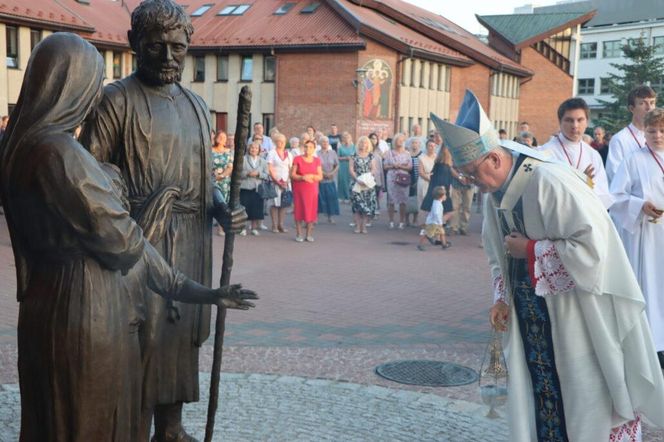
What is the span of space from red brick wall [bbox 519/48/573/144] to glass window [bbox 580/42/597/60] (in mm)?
28028

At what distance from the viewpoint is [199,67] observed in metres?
41.0

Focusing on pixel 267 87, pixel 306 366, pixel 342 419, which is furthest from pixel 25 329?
pixel 267 87

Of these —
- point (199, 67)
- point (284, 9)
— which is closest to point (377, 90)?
point (284, 9)

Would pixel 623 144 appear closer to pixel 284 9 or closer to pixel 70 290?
pixel 70 290

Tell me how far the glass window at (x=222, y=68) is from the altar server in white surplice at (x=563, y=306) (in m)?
36.8

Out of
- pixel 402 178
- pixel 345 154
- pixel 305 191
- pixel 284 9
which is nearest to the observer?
pixel 305 191

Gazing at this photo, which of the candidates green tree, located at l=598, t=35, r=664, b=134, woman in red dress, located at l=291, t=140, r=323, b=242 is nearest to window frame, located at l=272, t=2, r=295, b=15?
green tree, located at l=598, t=35, r=664, b=134

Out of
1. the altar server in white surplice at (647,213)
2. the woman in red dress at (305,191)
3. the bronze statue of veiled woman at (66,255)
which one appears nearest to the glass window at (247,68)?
the woman in red dress at (305,191)

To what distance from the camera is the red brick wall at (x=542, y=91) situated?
5600 cm

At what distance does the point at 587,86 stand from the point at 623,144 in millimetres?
78097

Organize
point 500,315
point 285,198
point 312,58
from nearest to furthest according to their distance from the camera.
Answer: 1. point 500,315
2. point 285,198
3. point 312,58

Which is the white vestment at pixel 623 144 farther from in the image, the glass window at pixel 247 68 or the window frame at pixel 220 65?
the window frame at pixel 220 65

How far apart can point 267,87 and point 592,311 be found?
119ft

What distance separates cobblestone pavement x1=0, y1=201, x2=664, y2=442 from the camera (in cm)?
533
